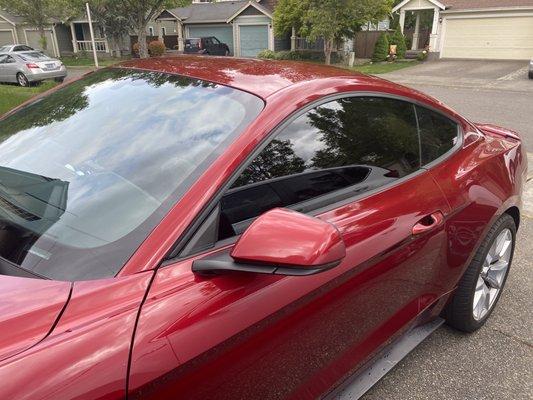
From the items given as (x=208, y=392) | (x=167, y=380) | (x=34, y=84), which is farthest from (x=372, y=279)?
(x=34, y=84)

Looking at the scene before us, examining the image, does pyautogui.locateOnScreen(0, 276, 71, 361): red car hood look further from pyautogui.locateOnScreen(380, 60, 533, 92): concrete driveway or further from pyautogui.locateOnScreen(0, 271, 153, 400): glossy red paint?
pyautogui.locateOnScreen(380, 60, 533, 92): concrete driveway

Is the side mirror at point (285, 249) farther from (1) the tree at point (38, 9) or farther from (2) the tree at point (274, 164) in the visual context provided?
(1) the tree at point (38, 9)

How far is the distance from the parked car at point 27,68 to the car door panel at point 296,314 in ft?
65.7

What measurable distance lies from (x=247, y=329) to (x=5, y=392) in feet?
2.04

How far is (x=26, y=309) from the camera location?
115 cm

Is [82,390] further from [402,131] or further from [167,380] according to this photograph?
[402,131]

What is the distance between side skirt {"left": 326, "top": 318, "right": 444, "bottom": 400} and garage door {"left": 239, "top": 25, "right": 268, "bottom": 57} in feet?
101

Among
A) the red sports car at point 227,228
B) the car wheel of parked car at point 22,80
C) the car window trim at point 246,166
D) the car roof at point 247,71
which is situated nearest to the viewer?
the red sports car at point 227,228

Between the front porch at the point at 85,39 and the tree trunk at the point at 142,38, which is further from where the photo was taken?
the front porch at the point at 85,39

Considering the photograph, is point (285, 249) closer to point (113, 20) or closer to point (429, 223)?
point (429, 223)

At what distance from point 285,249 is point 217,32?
115 ft

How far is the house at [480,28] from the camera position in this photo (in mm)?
24156

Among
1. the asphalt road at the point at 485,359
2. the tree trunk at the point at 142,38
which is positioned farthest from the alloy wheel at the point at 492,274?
the tree trunk at the point at 142,38

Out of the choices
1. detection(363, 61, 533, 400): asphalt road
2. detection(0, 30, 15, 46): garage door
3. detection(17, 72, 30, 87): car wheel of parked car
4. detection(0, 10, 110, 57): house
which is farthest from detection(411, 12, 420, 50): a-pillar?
detection(0, 30, 15, 46): garage door
